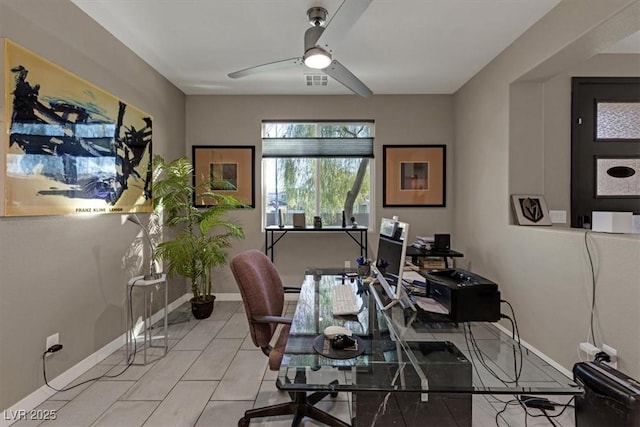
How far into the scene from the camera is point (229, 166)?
425 centimetres

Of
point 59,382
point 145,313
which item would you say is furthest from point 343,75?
point 59,382

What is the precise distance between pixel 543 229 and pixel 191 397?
296 centimetres

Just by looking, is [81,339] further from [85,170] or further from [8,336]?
[85,170]

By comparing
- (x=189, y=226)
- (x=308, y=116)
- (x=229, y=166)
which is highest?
(x=308, y=116)

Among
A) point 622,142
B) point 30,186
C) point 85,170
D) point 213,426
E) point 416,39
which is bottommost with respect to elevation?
point 213,426

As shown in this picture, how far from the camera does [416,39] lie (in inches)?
111

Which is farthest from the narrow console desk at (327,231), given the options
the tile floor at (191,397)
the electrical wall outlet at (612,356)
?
the electrical wall outlet at (612,356)

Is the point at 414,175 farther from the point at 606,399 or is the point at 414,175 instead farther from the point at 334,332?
the point at 334,332

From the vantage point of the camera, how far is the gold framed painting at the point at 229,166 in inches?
167

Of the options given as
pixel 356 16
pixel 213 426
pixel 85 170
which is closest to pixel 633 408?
pixel 213 426

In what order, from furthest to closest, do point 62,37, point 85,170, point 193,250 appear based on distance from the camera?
point 193,250
point 85,170
point 62,37

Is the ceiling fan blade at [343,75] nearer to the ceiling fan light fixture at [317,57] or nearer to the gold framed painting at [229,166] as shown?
the ceiling fan light fixture at [317,57]

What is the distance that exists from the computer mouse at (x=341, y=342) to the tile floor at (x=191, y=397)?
89 centimetres

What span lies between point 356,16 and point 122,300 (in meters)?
2.99
